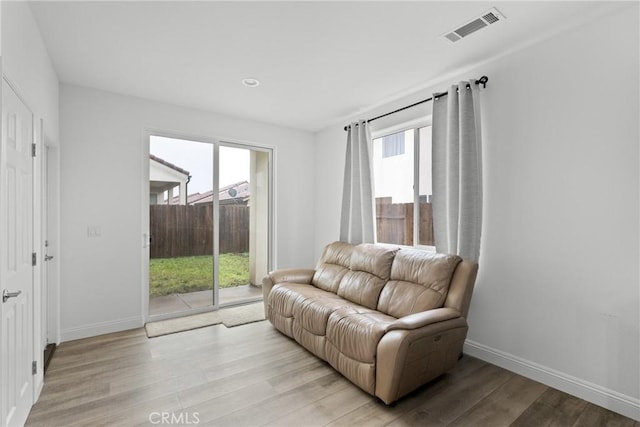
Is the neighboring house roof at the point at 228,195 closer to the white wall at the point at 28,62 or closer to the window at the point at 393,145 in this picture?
the white wall at the point at 28,62

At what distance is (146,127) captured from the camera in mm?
3689

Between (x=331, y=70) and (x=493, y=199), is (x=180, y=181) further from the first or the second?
(x=493, y=199)

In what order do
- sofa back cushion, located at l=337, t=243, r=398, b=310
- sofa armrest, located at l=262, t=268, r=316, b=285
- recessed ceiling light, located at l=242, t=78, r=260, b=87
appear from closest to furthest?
1. sofa back cushion, located at l=337, t=243, r=398, b=310
2. recessed ceiling light, located at l=242, t=78, r=260, b=87
3. sofa armrest, located at l=262, t=268, r=316, b=285

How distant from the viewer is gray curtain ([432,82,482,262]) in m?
2.79

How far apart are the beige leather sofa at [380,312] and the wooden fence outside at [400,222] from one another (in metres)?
0.51

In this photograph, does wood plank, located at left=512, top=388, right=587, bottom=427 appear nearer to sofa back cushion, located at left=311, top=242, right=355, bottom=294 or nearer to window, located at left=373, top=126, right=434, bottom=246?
window, located at left=373, top=126, right=434, bottom=246

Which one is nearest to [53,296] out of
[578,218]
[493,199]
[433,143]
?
[433,143]

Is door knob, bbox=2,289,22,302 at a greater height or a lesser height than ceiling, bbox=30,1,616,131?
lesser

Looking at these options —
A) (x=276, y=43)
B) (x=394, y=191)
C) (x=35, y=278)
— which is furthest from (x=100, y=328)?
(x=394, y=191)

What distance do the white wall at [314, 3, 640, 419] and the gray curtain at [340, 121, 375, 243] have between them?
1.41 metres

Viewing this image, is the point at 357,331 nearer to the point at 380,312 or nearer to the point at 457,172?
the point at 380,312

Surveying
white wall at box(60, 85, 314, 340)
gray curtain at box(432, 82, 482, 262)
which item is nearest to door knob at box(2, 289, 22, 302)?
white wall at box(60, 85, 314, 340)

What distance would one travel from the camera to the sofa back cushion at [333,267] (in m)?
3.49

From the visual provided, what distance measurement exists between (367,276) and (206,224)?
2.27 m
